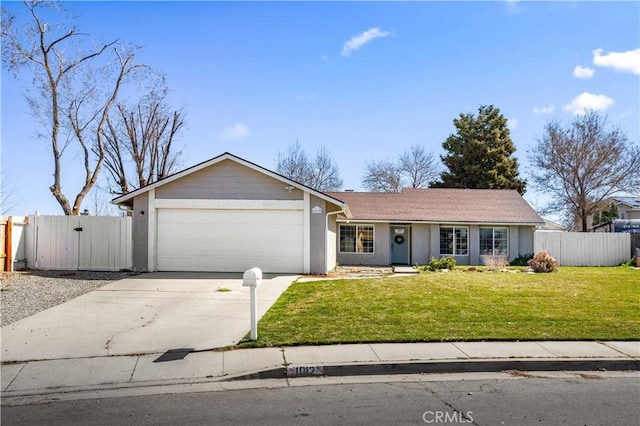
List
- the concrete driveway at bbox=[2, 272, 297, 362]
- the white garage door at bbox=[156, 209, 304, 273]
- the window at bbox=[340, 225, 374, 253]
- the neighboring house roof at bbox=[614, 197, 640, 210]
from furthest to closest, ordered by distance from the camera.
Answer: the neighboring house roof at bbox=[614, 197, 640, 210] → the window at bbox=[340, 225, 374, 253] → the white garage door at bbox=[156, 209, 304, 273] → the concrete driveway at bbox=[2, 272, 297, 362]

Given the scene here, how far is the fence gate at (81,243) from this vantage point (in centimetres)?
1641

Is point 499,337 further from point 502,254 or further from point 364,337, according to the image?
point 502,254

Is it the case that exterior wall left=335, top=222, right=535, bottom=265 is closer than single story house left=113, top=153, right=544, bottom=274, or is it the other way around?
single story house left=113, top=153, right=544, bottom=274

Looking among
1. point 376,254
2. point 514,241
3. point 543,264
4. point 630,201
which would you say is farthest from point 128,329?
point 630,201

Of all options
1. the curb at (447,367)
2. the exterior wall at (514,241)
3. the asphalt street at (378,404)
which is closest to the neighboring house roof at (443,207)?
the exterior wall at (514,241)

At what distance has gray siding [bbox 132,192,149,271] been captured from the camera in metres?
16.4

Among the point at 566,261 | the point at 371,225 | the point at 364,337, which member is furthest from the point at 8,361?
the point at 566,261

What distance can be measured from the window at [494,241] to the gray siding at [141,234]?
16389mm

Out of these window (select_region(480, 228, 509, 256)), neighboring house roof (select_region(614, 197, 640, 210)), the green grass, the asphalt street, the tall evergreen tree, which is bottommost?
the asphalt street

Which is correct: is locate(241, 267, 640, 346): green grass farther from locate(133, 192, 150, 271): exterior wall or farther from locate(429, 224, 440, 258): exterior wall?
locate(429, 224, 440, 258): exterior wall

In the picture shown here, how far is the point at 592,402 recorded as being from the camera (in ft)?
17.0

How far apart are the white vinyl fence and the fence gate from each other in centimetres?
2036

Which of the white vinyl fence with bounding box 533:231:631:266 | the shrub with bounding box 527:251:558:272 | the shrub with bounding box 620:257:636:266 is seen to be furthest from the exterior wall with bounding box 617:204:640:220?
the shrub with bounding box 527:251:558:272

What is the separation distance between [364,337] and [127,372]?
3.59m
